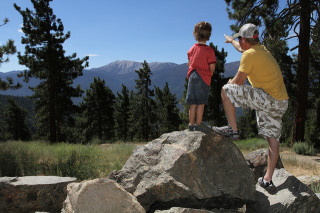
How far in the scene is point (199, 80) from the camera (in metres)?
4.58

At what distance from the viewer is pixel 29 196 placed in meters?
5.08

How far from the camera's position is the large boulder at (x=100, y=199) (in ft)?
10.2

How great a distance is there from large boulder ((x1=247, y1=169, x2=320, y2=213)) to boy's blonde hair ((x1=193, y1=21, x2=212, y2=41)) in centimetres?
265

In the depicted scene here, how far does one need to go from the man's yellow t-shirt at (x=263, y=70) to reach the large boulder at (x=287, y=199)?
1445mm

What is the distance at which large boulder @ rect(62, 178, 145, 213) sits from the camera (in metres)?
3.12

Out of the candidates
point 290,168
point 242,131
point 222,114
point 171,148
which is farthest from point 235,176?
point 242,131

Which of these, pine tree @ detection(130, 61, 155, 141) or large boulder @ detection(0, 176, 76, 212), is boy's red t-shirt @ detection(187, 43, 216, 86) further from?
pine tree @ detection(130, 61, 155, 141)

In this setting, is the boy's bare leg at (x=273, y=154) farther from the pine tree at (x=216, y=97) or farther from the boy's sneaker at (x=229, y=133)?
the pine tree at (x=216, y=97)

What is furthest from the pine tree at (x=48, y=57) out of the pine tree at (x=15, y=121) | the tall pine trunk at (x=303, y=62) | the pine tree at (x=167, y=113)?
the pine tree at (x=15, y=121)

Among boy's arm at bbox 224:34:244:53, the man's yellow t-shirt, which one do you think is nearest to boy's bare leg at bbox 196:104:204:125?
the man's yellow t-shirt

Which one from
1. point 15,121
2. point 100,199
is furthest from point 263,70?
point 15,121

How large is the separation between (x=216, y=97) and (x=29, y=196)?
872 inches

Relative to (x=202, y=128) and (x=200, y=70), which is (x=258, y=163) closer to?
(x=202, y=128)

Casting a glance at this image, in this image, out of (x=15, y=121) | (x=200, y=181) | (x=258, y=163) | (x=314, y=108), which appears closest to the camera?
(x=200, y=181)
